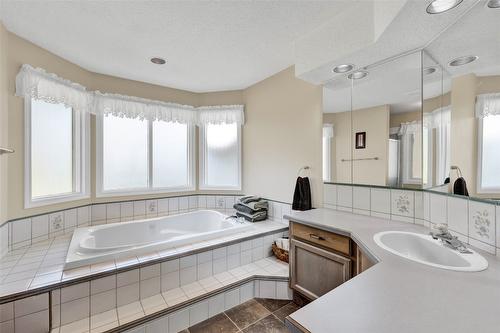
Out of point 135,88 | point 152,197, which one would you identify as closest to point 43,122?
point 135,88

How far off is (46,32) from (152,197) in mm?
2067

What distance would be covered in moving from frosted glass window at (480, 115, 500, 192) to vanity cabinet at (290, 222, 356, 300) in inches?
30.9

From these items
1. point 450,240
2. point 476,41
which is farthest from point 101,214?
point 476,41

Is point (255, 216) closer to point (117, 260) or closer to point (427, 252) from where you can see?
point (117, 260)

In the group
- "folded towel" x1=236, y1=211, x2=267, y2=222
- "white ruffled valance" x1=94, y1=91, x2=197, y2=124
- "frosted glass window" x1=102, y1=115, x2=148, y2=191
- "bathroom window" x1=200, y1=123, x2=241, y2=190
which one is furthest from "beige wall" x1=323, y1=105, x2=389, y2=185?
"frosted glass window" x1=102, y1=115, x2=148, y2=191

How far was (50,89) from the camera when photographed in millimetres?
2209

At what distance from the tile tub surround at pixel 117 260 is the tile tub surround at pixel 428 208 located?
834 mm

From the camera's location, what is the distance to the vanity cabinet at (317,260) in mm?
1562

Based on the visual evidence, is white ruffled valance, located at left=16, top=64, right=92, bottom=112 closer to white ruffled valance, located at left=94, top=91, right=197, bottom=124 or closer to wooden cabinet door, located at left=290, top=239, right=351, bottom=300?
white ruffled valance, located at left=94, top=91, right=197, bottom=124

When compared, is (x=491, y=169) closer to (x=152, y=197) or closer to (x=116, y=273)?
(x=116, y=273)

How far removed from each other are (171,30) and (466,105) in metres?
2.15

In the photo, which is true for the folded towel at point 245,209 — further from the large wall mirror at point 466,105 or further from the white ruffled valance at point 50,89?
the white ruffled valance at point 50,89

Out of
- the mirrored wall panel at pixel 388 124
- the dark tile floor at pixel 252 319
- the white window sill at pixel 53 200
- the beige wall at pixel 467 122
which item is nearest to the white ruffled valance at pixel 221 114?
the mirrored wall panel at pixel 388 124

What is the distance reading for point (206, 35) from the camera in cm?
197
